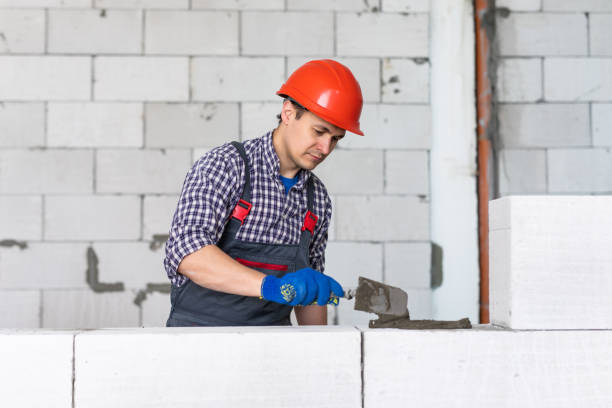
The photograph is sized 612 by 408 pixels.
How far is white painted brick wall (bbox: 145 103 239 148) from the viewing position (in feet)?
11.9

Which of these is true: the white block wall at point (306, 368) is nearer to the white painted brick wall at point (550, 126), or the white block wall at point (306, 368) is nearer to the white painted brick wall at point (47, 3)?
the white painted brick wall at point (550, 126)

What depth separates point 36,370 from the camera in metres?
1.51

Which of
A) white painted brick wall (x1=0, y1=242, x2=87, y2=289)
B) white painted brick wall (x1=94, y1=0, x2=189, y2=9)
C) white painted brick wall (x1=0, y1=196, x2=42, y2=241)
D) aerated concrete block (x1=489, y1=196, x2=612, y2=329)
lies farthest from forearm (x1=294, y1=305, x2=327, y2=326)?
white painted brick wall (x1=94, y1=0, x2=189, y2=9)

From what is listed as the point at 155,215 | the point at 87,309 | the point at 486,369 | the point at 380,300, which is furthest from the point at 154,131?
the point at 486,369

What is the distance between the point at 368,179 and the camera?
3688mm

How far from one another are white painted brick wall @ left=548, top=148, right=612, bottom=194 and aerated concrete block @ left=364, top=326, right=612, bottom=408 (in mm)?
2345

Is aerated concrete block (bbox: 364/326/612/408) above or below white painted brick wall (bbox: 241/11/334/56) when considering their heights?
below

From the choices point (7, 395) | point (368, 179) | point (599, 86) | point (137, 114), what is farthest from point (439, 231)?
point (7, 395)

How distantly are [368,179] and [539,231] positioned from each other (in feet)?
6.98

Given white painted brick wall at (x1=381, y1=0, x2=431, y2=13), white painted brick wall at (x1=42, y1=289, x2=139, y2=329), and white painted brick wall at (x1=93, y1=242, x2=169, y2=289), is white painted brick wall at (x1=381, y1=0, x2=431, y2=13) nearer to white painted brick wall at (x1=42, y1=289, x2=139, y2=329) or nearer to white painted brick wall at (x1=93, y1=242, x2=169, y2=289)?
white painted brick wall at (x1=93, y1=242, x2=169, y2=289)

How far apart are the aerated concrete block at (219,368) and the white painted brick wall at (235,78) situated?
2335mm

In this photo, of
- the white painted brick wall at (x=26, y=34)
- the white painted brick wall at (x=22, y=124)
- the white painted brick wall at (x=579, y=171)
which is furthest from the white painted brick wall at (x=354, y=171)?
the white painted brick wall at (x=26, y=34)

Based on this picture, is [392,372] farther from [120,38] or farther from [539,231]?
[120,38]

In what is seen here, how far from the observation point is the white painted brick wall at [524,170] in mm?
3709
